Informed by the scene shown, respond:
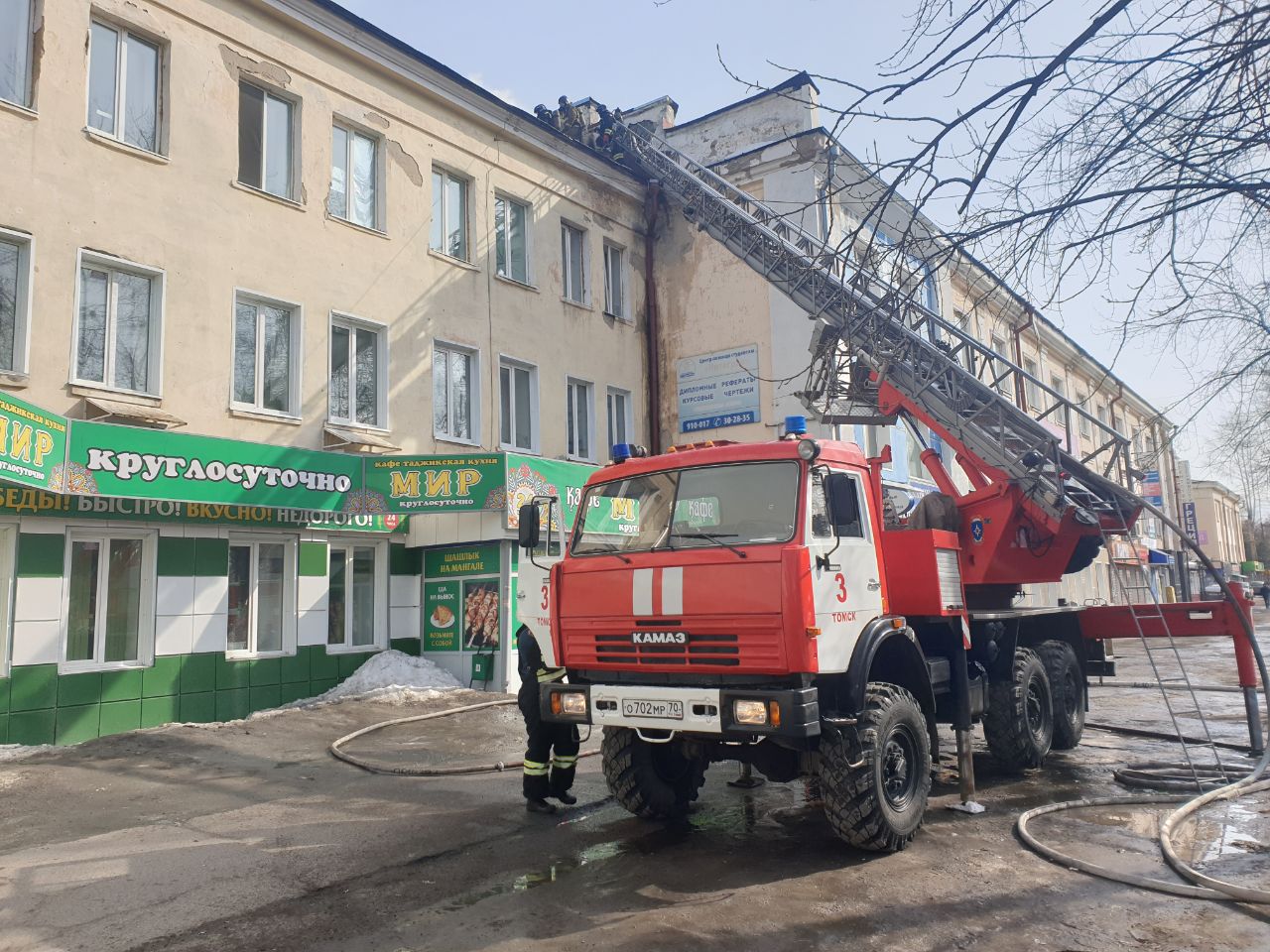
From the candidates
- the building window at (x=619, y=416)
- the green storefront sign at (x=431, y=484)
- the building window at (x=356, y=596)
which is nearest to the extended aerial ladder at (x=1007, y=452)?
the green storefront sign at (x=431, y=484)

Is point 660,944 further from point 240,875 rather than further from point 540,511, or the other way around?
point 540,511

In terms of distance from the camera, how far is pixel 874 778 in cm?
579

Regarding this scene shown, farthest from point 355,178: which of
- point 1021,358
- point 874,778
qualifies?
point 1021,358

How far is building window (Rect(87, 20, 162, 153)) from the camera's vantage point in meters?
11.5

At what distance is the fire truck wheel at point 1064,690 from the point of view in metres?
9.26

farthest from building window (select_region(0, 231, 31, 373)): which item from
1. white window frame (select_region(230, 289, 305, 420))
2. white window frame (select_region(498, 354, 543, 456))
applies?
white window frame (select_region(498, 354, 543, 456))

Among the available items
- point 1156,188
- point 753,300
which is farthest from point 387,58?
point 1156,188

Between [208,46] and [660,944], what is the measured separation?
42.5ft

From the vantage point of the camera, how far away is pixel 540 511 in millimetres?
7117

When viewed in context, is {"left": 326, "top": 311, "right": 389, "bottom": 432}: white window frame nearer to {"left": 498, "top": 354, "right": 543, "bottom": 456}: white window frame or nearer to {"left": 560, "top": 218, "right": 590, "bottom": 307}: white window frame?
{"left": 498, "top": 354, "right": 543, "bottom": 456}: white window frame

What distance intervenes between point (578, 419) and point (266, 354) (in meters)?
6.73

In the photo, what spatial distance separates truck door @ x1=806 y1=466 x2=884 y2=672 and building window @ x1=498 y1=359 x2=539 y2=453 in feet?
36.1

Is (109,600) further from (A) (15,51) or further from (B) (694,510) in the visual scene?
(B) (694,510)

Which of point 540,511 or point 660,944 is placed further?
point 540,511
